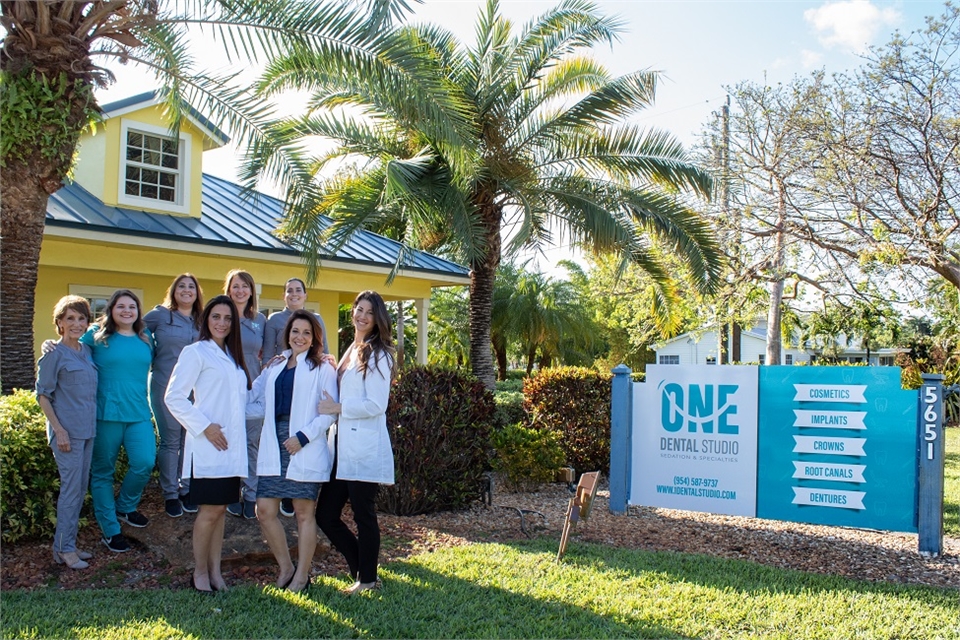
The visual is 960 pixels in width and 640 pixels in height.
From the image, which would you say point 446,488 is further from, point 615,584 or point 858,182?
point 858,182

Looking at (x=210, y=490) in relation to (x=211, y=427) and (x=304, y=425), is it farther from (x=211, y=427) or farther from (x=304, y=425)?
(x=304, y=425)

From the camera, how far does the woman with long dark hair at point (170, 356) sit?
6.05 metres

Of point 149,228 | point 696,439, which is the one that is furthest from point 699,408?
point 149,228

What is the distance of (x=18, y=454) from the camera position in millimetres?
5785

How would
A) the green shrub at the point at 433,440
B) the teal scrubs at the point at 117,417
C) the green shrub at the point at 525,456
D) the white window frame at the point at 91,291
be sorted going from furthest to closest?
the white window frame at the point at 91,291
the green shrub at the point at 525,456
the green shrub at the point at 433,440
the teal scrubs at the point at 117,417

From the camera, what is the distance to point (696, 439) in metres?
7.87

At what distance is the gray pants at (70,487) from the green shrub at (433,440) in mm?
2851

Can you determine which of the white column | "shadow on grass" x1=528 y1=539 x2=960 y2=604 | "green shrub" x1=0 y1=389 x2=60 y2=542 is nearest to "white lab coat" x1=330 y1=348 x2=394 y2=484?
"shadow on grass" x1=528 y1=539 x2=960 y2=604

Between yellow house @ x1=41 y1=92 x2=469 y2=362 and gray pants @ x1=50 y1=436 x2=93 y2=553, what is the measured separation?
18.6 ft

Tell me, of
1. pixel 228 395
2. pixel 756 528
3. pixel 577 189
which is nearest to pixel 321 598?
pixel 228 395

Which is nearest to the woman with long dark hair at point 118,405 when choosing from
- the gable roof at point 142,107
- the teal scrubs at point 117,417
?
the teal scrubs at point 117,417

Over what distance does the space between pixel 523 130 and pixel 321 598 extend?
360 inches

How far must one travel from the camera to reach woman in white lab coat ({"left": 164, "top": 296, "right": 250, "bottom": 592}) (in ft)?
16.0

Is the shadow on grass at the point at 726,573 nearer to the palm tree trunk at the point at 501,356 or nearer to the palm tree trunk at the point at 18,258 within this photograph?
the palm tree trunk at the point at 18,258
